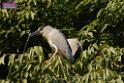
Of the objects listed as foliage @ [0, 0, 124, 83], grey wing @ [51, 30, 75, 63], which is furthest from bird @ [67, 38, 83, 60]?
grey wing @ [51, 30, 75, 63]

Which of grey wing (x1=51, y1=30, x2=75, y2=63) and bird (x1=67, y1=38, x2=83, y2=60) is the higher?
grey wing (x1=51, y1=30, x2=75, y2=63)

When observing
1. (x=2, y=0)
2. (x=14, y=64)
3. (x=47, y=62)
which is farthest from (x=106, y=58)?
(x=2, y=0)

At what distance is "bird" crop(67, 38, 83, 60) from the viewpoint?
10.9ft

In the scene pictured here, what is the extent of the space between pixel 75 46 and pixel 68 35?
21cm

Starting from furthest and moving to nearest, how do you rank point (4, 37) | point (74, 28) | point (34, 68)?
point (74, 28) < point (4, 37) < point (34, 68)

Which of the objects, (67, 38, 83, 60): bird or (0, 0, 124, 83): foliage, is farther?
(67, 38, 83, 60): bird

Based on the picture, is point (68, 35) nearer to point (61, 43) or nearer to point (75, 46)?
point (75, 46)

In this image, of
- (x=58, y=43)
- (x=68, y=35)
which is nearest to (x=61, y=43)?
(x=58, y=43)

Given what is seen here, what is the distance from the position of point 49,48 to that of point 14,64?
1.32ft

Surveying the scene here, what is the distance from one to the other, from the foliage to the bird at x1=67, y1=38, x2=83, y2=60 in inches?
2.6

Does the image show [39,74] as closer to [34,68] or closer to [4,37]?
[34,68]

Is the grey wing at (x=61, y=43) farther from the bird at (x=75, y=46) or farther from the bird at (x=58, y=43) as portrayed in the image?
the bird at (x=75, y=46)

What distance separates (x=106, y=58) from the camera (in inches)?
125

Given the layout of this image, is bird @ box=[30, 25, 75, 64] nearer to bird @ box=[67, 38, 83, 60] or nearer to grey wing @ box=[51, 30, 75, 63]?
grey wing @ box=[51, 30, 75, 63]
